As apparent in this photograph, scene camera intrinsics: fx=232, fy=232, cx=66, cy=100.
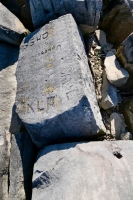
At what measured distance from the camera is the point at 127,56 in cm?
173

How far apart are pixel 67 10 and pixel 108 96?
73 centimetres

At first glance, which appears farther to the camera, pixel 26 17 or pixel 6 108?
pixel 26 17

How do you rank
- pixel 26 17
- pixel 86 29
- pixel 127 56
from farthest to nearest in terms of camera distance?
pixel 26 17
pixel 86 29
pixel 127 56

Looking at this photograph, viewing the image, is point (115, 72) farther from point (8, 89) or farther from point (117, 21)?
point (8, 89)

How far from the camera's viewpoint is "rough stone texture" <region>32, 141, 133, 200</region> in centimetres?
122

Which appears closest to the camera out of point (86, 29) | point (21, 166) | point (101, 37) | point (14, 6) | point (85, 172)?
point (85, 172)

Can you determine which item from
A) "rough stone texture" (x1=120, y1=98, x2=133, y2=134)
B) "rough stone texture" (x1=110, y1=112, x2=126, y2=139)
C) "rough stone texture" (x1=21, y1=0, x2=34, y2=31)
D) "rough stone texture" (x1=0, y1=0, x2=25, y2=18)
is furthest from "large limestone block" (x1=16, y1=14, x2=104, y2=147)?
"rough stone texture" (x1=0, y1=0, x2=25, y2=18)

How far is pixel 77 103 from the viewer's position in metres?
1.35

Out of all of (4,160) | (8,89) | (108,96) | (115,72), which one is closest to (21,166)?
(4,160)

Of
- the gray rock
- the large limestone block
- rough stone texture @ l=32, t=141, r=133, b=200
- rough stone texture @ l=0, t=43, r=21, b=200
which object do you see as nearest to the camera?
rough stone texture @ l=32, t=141, r=133, b=200

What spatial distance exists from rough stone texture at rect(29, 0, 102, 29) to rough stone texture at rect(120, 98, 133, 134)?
2.16 feet

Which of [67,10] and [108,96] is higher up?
[67,10]

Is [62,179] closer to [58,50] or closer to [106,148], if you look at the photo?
[106,148]

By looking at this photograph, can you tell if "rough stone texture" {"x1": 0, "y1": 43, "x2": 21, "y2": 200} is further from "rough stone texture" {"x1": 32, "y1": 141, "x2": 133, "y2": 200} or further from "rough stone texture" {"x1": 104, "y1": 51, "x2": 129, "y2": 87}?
"rough stone texture" {"x1": 104, "y1": 51, "x2": 129, "y2": 87}
